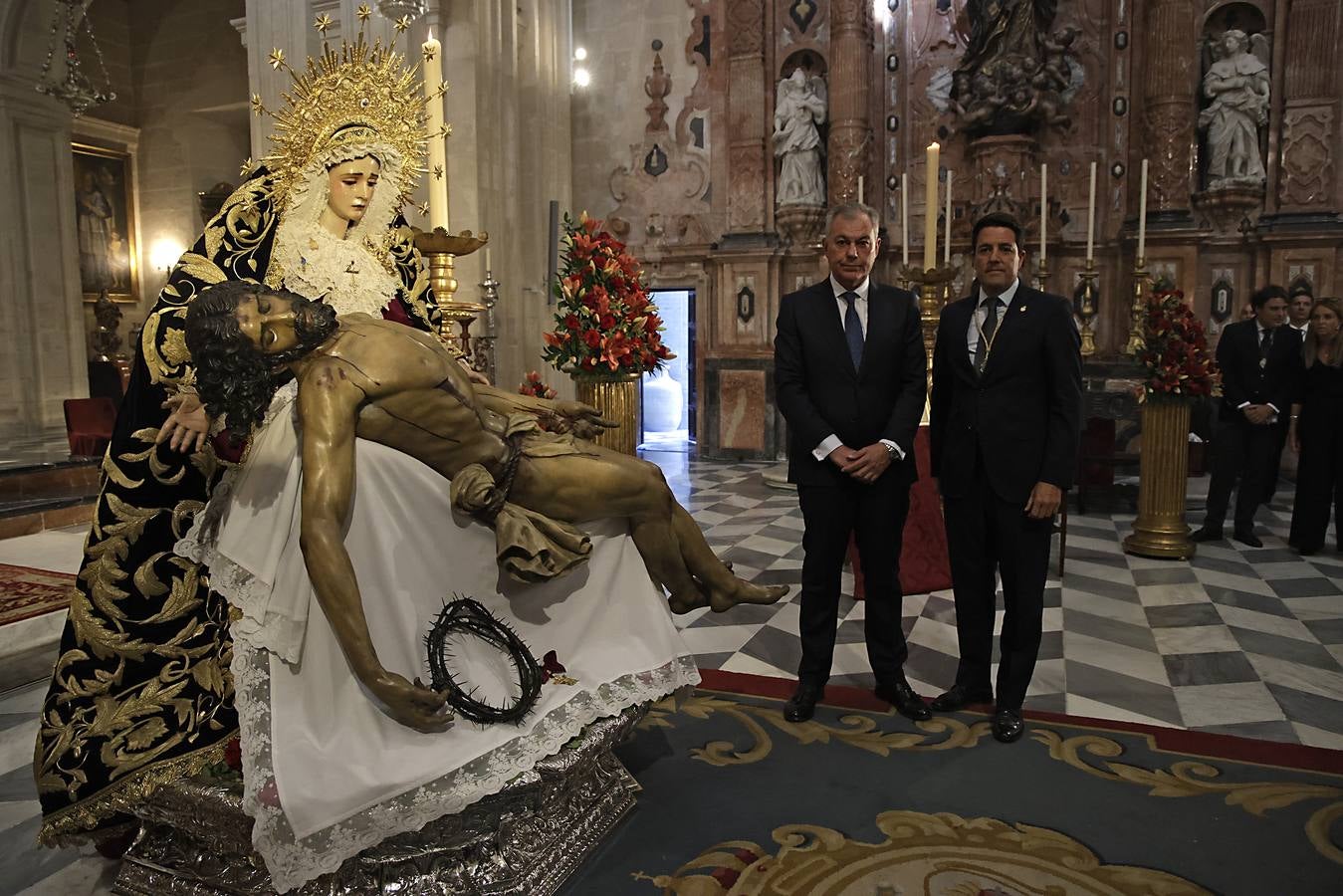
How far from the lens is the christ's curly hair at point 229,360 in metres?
1.99

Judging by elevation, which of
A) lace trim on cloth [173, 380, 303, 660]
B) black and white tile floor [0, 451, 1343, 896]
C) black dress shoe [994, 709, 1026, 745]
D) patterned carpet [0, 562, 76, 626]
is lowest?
black and white tile floor [0, 451, 1343, 896]

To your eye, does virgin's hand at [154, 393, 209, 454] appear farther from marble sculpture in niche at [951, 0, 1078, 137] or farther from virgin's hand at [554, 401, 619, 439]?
marble sculpture in niche at [951, 0, 1078, 137]

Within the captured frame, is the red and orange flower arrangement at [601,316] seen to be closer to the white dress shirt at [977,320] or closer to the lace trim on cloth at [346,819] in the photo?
the white dress shirt at [977,320]

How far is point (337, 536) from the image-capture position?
2.03 m

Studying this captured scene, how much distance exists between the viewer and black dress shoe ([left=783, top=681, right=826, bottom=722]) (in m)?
3.26

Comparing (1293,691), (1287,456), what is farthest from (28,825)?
(1287,456)

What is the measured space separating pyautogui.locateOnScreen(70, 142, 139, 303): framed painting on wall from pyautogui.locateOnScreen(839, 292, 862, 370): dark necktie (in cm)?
1233

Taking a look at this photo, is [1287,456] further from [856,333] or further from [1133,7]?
[856,333]

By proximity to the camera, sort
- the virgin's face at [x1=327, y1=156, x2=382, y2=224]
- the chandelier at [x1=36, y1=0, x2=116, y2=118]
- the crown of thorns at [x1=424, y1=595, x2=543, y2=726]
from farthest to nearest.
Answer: the chandelier at [x1=36, y1=0, x2=116, y2=118], the virgin's face at [x1=327, y1=156, x2=382, y2=224], the crown of thorns at [x1=424, y1=595, x2=543, y2=726]

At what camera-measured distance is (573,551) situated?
7.98ft

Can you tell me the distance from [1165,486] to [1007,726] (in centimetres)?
348

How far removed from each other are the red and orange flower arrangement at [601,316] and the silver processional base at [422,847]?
7.02 ft

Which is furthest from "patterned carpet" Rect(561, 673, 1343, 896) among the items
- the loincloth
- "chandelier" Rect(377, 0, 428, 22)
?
"chandelier" Rect(377, 0, 428, 22)

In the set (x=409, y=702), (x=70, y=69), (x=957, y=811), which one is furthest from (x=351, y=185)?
(x=70, y=69)
